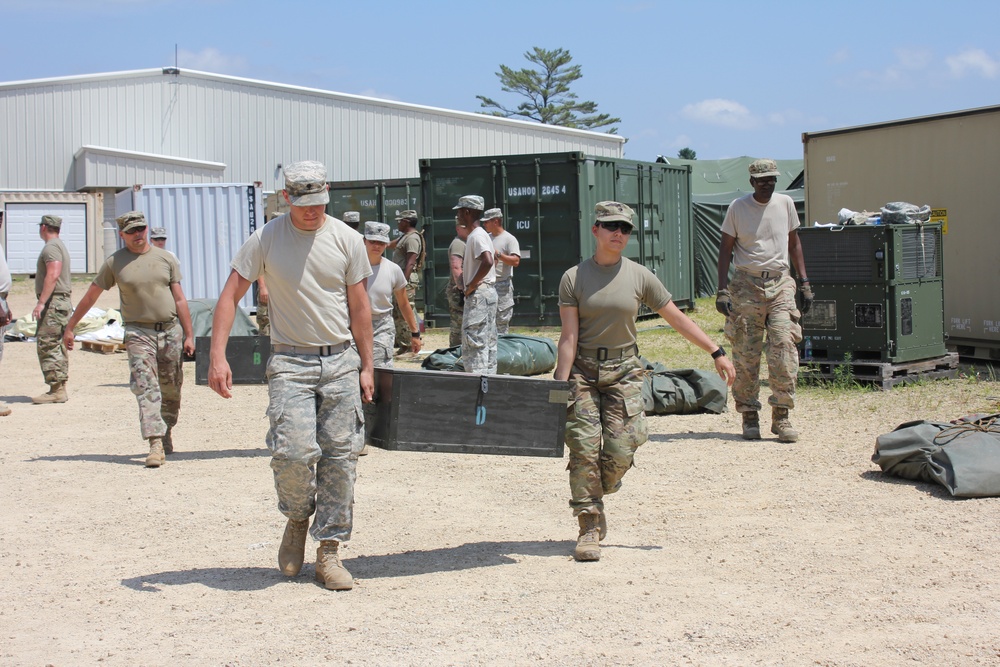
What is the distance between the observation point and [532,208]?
59.6 feet

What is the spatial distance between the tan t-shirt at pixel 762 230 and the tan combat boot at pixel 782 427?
1177 millimetres

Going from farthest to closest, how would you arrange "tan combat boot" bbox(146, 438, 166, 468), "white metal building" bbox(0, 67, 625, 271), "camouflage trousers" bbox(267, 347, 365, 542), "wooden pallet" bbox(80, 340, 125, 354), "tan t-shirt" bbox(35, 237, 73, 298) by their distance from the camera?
"white metal building" bbox(0, 67, 625, 271)
"wooden pallet" bbox(80, 340, 125, 354)
"tan t-shirt" bbox(35, 237, 73, 298)
"tan combat boot" bbox(146, 438, 166, 468)
"camouflage trousers" bbox(267, 347, 365, 542)

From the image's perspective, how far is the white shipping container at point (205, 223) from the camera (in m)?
21.2

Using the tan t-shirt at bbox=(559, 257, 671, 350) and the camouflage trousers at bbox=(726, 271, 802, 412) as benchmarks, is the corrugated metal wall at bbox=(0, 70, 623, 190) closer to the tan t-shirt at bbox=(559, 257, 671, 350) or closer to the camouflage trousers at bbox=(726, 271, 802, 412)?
the camouflage trousers at bbox=(726, 271, 802, 412)

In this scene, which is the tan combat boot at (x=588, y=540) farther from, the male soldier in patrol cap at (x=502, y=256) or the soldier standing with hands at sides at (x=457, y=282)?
the male soldier in patrol cap at (x=502, y=256)

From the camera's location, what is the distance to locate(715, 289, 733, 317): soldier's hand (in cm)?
896

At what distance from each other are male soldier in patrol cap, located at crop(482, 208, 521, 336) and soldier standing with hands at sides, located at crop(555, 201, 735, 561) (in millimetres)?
5581

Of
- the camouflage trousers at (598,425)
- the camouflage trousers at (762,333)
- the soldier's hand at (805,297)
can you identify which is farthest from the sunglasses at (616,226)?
the soldier's hand at (805,297)

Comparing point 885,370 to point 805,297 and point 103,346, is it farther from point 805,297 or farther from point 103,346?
point 103,346

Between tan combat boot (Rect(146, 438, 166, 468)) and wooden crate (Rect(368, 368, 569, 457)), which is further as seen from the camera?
tan combat boot (Rect(146, 438, 166, 468))

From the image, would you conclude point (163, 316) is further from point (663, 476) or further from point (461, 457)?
point (663, 476)

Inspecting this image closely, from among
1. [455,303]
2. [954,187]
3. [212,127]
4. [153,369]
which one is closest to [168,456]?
[153,369]

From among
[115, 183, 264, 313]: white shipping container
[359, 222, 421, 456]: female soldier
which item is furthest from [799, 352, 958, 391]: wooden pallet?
[115, 183, 264, 313]: white shipping container

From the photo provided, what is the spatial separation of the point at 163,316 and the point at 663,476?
13.6 feet
